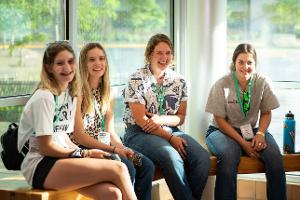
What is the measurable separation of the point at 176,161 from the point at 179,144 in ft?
0.63

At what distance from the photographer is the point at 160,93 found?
13.5ft

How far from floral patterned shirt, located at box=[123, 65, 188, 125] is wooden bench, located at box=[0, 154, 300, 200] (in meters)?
0.46

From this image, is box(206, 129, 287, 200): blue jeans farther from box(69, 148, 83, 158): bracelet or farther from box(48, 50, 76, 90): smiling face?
box(48, 50, 76, 90): smiling face

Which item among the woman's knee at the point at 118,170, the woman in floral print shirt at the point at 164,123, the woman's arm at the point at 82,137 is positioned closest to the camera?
the woman's knee at the point at 118,170

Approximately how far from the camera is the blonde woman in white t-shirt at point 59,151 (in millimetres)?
3146

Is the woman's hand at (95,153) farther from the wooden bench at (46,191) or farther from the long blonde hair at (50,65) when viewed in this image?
the long blonde hair at (50,65)

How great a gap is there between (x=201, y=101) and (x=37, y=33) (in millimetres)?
1520

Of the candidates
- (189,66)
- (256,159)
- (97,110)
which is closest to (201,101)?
(189,66)

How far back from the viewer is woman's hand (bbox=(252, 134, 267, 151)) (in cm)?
407

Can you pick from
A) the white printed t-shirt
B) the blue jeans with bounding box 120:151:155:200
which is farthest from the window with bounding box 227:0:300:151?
the white printed t-shirt

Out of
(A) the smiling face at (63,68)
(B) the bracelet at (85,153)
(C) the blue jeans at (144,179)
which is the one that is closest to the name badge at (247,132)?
(C) the blue jeans at (144,179)

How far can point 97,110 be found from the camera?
12.3 ft

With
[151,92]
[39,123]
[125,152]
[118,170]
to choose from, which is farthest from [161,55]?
[39,123]

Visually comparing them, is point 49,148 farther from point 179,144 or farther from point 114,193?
point 179,144
